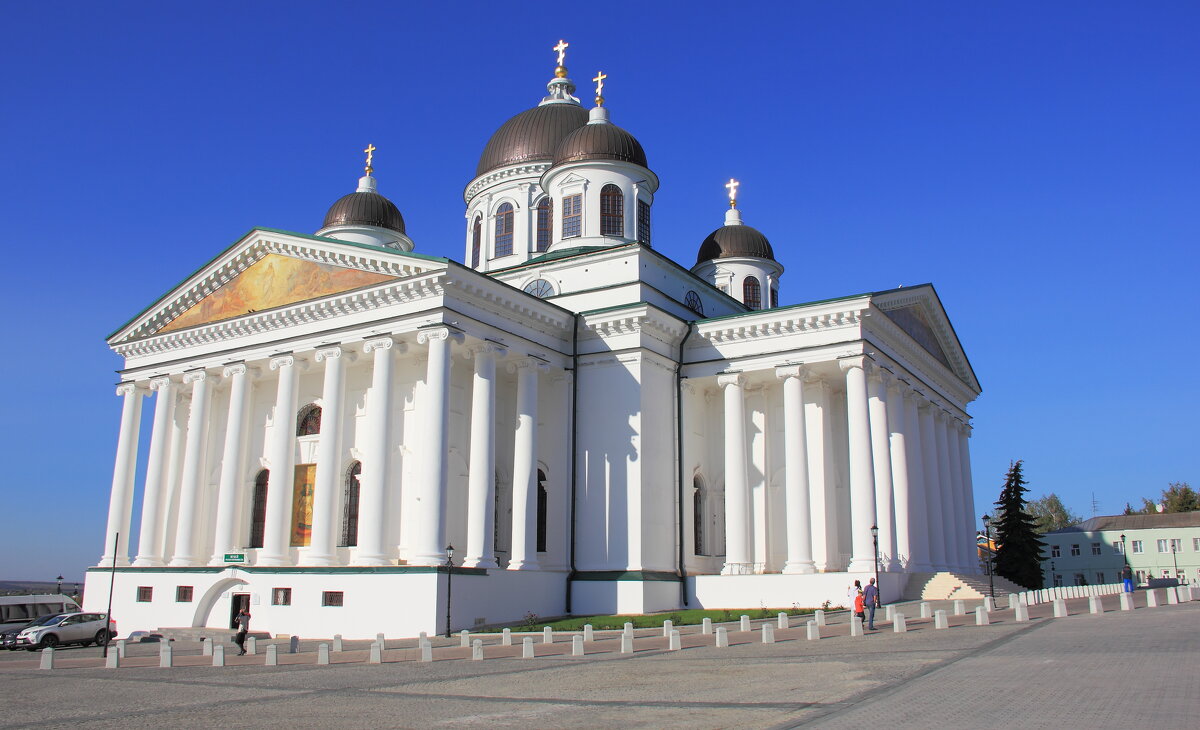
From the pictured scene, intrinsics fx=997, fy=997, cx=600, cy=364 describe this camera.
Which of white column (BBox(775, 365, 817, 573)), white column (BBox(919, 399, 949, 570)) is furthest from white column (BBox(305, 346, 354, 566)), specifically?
white column (BBox(919, 399, 949, 570))

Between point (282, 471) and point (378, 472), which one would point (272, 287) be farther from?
point (378, 472)

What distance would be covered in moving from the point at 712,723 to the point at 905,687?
337cm

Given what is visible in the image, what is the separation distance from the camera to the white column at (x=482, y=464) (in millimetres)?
27484

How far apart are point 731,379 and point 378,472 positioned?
37.7 ft

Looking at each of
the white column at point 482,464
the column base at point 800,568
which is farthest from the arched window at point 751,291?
the white column at point 482,464

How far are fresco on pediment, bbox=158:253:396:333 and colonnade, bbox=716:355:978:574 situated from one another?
12317mm

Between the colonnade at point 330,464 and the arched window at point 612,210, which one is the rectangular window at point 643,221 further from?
the colonnade at point 330,464

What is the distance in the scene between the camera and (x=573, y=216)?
121 ft

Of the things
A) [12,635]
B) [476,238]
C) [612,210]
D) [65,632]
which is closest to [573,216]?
[612,210]

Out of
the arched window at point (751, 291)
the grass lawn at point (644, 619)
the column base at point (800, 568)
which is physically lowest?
the grass lawn at point (644, 619)

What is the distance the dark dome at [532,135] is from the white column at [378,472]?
1518 cm

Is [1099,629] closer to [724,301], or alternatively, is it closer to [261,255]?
[724,301]

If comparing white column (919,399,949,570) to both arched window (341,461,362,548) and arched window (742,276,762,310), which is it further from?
arched window (341,461,362,548)

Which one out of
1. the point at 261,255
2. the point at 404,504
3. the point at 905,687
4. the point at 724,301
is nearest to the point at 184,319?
the point at 261,255
